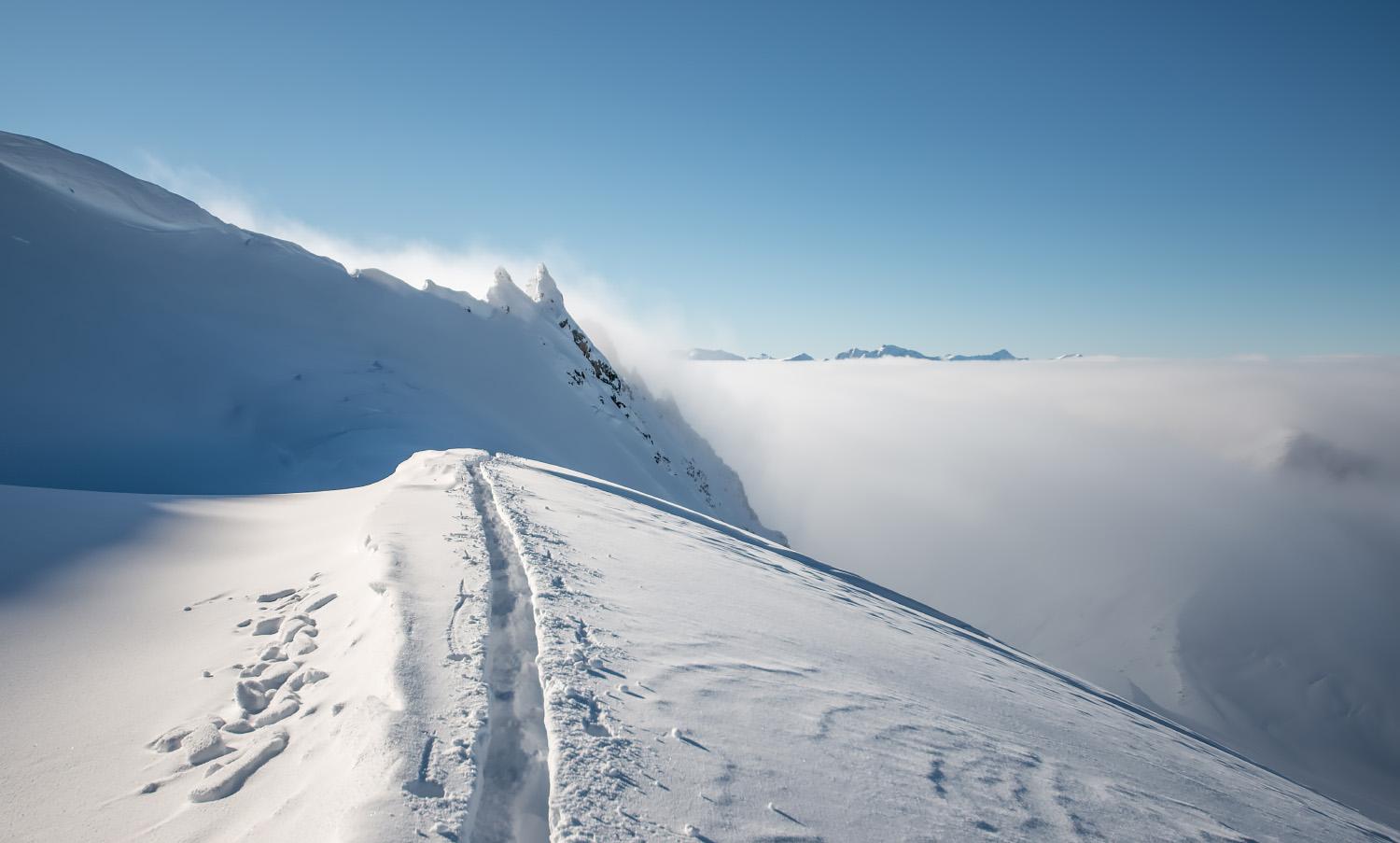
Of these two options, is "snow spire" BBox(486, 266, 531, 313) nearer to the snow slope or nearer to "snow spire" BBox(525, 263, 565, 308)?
"snow spire" BBox(525, 263, 565, 308)

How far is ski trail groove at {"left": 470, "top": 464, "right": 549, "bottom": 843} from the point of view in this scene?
3.10 m

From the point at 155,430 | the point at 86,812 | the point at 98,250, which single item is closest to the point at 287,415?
the point at 155,430

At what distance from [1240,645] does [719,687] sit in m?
166

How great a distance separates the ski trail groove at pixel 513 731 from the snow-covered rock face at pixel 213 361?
53.1 ft

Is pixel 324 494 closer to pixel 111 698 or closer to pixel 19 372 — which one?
pixel 111 698

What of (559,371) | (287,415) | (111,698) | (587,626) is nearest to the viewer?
(111,698)

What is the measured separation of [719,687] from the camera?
191 inches

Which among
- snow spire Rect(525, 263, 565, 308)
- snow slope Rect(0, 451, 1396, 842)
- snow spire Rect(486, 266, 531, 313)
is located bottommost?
snow slope Rect(0, 451, 1396, 842)

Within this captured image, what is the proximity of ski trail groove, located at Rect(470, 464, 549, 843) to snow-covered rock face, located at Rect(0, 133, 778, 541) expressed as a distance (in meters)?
16.2

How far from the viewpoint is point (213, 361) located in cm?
2347

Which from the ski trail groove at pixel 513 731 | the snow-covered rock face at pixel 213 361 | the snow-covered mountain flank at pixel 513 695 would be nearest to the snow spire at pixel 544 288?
the snow-covered rock face at pixel 213 361

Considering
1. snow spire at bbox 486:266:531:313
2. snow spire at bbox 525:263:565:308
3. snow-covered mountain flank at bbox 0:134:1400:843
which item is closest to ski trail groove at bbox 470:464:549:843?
snow-covered mountain flank at bbox 0:134:1400:843

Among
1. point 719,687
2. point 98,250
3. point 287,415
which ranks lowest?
point 719,687

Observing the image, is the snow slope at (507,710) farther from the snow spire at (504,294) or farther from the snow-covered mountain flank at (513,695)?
the snow spire at (504,294)
